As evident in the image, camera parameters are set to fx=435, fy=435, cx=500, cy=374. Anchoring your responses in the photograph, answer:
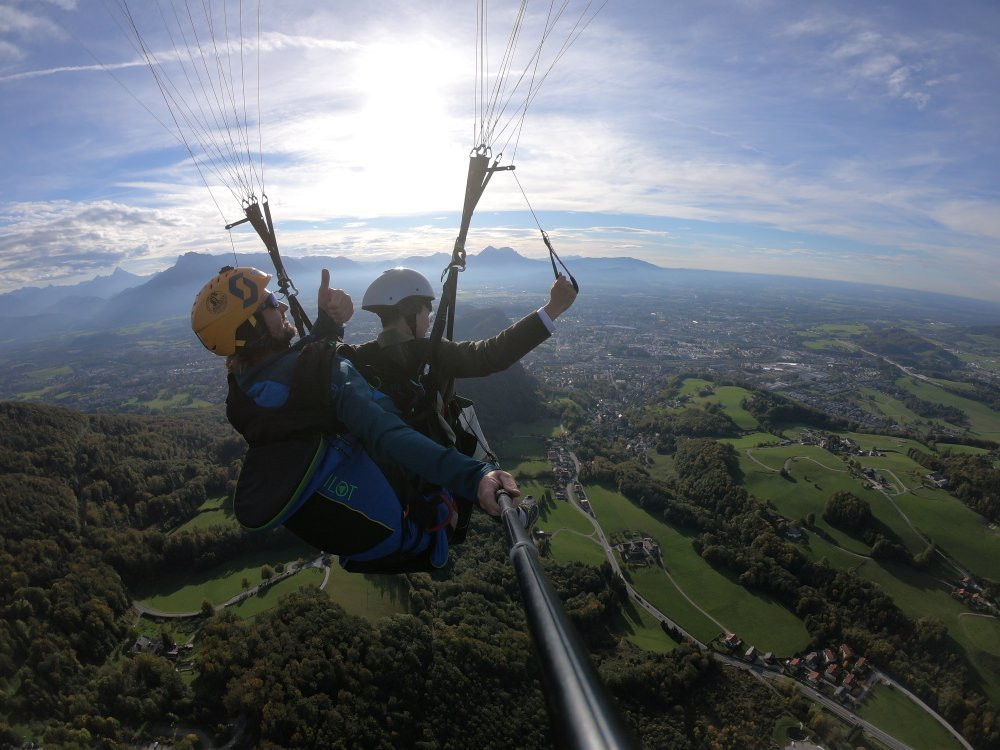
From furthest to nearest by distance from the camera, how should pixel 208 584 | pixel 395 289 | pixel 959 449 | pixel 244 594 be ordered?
pixel 959 449
pixel 208 584
pixel 244 594
pixel 395 289

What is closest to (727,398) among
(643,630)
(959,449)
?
(959,449)

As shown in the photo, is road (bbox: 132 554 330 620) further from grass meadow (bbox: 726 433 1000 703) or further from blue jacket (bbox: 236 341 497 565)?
grass meadow (bbox: 726 433 1000 703)

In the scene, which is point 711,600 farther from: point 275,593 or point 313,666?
point 275,593

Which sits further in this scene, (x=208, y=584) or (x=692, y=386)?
(x=692, y=386)

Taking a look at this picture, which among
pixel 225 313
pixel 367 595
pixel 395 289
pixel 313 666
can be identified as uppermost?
pixel 395 289

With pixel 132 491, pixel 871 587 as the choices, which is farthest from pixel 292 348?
pixel 132 491

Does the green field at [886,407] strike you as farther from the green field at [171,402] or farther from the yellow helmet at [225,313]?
the green field at [171,402]

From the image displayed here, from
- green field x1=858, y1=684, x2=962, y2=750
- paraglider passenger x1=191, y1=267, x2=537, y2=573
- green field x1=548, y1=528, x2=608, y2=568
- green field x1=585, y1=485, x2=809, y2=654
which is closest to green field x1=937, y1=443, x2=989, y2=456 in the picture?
green field x1=585, y1=485, x2=809, y2=654

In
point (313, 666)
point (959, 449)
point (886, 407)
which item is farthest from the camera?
point (886, 407)
